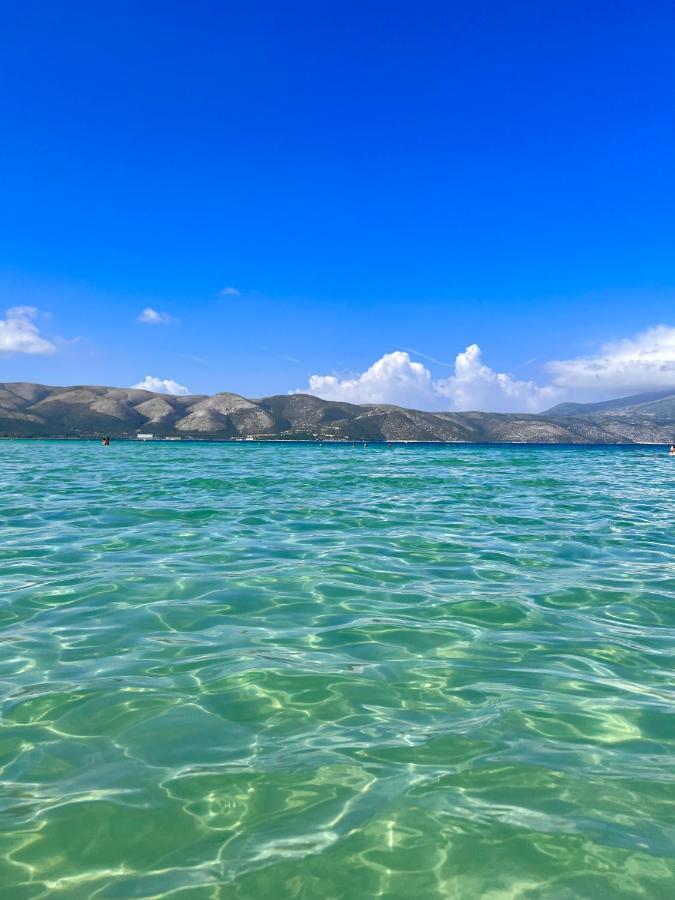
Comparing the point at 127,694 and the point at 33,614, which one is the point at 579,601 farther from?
the point at 33,614

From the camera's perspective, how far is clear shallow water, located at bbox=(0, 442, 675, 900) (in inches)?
147

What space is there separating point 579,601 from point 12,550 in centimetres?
1152

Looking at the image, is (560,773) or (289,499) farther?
(289,499)

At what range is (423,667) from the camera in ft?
22.8

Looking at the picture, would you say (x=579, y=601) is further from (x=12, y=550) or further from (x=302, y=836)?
(x=12, y=550)

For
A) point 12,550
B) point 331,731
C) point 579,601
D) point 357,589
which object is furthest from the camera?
point 12,550

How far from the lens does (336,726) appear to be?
552 centimetres

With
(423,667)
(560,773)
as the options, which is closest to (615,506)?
(423,667)

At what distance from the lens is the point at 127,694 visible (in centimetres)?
612

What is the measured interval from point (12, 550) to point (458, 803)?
12145 mm

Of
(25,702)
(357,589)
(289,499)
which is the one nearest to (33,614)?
(25,702)

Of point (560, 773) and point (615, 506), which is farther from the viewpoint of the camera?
point (615, 506)

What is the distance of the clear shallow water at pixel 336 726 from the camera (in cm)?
372

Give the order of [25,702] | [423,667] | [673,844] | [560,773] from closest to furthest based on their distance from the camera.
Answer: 1. [673,844]
2. [560,773]
3. [25,702]
4. [423,667]
